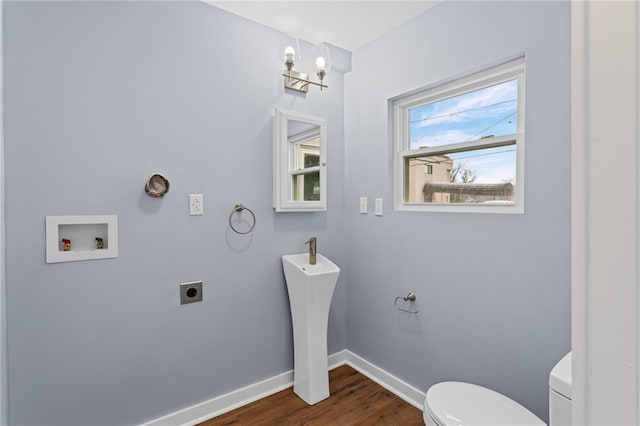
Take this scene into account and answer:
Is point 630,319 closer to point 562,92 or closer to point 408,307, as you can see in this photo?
point 562,92

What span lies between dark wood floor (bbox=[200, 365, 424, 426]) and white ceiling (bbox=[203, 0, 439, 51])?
7.86 feet

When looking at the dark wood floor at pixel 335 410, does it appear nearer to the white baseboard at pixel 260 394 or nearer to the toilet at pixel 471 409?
the white baseboard at pixel 260 394

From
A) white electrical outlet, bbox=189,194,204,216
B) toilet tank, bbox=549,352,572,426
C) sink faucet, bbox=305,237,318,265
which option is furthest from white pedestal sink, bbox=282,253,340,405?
toilet tank, bbox=549,352,572,426

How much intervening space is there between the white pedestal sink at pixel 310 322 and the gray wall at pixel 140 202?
13 centimetres

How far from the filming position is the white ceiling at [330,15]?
1.90m

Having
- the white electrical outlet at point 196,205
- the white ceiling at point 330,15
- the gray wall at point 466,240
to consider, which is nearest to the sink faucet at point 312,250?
the gray wall at point 466,240

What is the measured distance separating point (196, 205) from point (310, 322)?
988mm

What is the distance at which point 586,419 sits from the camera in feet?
1.27

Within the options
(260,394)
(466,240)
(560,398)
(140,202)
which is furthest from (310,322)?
(560,398)

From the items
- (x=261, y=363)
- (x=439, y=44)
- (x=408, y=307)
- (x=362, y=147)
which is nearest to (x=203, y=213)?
(x=261, y=363)

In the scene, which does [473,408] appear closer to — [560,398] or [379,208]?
[560,398]

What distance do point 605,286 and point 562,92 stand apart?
1.39 m

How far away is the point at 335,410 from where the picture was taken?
1.96m

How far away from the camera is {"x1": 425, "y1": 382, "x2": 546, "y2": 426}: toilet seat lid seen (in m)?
1.30
